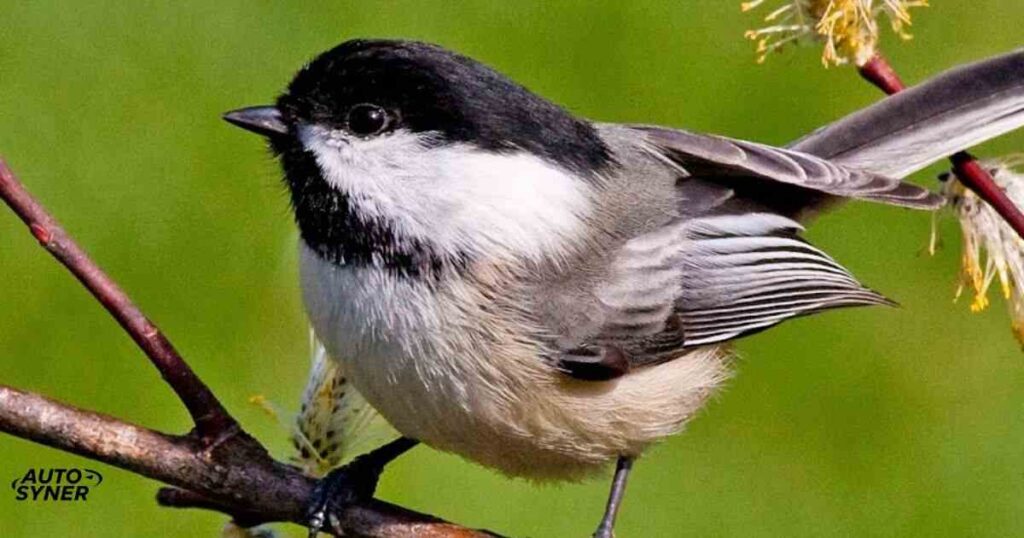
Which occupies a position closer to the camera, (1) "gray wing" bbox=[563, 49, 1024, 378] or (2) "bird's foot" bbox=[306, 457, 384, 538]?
(2) "bird's foot" bbox=[306, 457, 384, 538]

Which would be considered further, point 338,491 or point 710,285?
point 710,285

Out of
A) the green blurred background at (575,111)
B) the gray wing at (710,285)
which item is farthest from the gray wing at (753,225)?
the green blurred background at (575,111)

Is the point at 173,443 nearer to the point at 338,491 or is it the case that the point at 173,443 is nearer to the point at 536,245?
the point at 338,491

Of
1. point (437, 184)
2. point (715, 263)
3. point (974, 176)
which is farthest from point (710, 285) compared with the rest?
point (974, 176)

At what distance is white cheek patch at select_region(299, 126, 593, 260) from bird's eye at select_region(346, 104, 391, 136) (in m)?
0.01

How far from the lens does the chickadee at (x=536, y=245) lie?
225 centimetres

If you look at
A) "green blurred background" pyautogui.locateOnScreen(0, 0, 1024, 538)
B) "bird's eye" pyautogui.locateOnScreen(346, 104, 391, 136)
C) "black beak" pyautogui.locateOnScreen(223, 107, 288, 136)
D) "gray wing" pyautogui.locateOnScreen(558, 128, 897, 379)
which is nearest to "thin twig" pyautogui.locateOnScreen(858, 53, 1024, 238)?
"gray wing" pyautogui.locateOnScreen(558, 128, 897, 379)

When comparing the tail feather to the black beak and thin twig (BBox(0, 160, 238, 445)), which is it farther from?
thin twig (BBox(0, 160, 238, 445))

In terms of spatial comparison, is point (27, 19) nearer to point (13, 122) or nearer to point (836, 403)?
point (13, 122)

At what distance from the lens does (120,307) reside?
81.4 inches

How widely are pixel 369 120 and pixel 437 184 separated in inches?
5.0

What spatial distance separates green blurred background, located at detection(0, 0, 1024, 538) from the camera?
3781 mm

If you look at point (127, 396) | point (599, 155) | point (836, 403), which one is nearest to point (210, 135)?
point (127, 396)

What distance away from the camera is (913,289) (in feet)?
14.0
